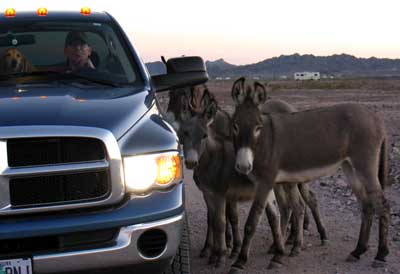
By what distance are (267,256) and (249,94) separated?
1941 mm

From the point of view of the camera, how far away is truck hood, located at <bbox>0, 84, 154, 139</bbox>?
3660 mm

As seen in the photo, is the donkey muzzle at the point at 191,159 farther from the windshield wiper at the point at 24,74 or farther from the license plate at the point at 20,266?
the license plate at the point at 20,266

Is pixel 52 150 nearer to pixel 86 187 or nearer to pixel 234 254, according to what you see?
pixel 86 187

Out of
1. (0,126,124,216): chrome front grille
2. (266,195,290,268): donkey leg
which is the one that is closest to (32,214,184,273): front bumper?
(0,126,124,216): chrome front grille

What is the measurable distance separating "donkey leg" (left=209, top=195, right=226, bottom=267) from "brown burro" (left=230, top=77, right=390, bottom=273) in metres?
0.28

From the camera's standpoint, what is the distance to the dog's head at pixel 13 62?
17.6 feet

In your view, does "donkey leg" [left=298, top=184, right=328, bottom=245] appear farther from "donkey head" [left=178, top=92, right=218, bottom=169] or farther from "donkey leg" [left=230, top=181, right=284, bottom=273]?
"donkey head" [left=178, top=92, right=218, bottom=169]

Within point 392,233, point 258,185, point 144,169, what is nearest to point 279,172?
point 258,185

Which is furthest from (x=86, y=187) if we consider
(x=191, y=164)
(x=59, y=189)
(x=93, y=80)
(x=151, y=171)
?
(x=191, y=164)

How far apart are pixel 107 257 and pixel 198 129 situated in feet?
9.10

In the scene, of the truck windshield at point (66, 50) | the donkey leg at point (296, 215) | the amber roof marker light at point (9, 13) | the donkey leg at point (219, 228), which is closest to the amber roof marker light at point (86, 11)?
the truck windshield at point (66, 50)

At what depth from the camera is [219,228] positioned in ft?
20.4

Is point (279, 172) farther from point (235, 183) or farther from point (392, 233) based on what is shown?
point (392, 233)

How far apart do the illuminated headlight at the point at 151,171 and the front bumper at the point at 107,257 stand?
0.25m
